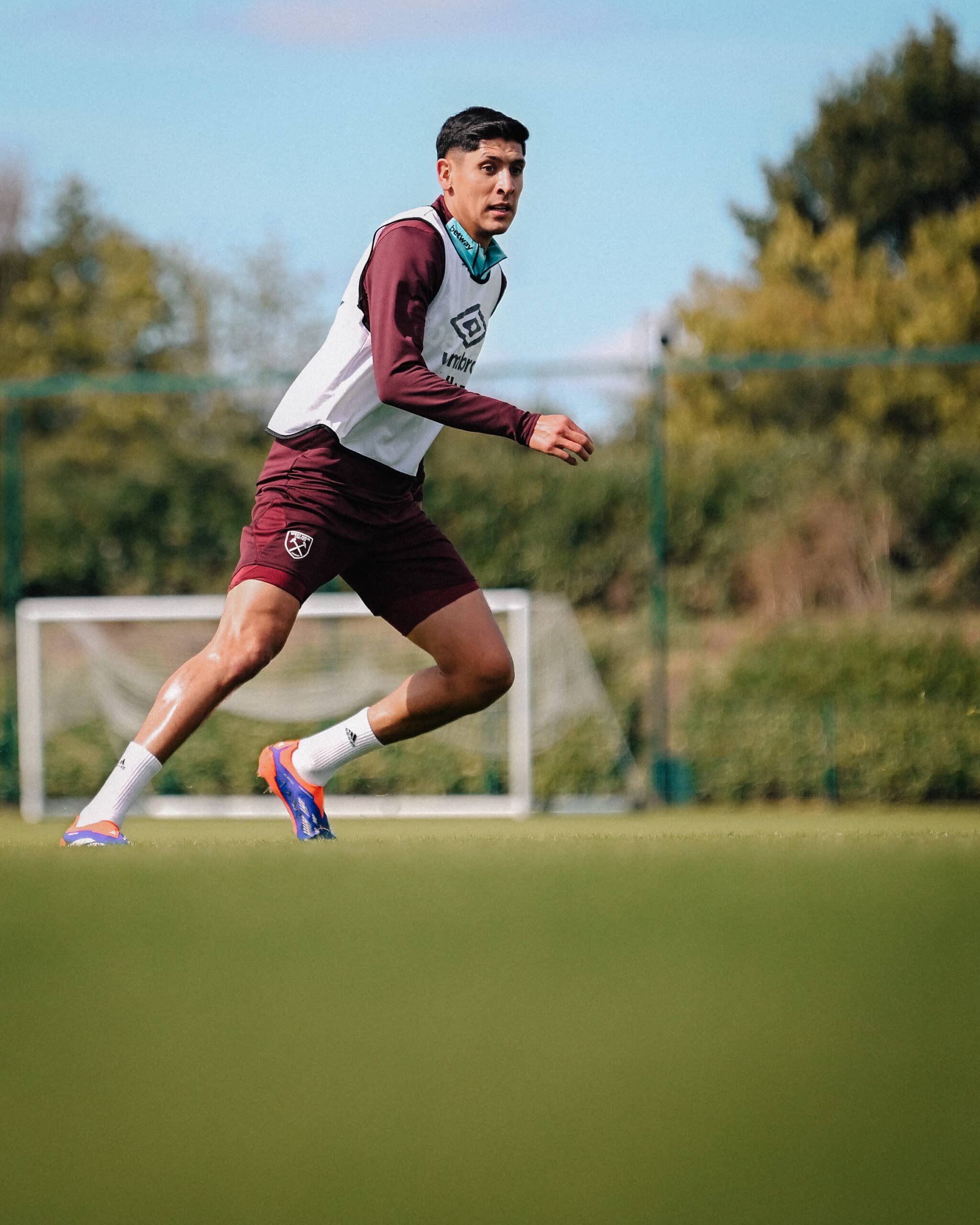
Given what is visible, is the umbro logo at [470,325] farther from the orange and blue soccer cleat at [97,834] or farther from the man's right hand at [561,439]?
the orange and blue soccer cleat at [97,834]

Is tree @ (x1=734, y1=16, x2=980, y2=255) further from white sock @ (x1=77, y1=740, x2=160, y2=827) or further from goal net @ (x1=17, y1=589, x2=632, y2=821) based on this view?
white sock @ (x1=77, y1=740, x2=160, y2=827)

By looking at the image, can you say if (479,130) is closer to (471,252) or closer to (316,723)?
(471,252)

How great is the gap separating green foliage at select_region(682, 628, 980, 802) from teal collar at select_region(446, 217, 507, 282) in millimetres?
7304

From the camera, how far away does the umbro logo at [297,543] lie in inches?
143

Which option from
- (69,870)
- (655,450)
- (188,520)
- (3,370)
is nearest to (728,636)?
(655,450)

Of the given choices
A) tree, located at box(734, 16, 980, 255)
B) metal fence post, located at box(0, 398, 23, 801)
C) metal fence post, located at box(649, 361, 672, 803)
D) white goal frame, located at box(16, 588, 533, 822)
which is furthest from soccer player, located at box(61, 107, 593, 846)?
tree, located at box(734, 16, 980, 255)

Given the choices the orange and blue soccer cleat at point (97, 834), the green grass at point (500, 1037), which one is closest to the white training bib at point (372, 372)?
the orange and blue soccer cleat at point (97, 834)

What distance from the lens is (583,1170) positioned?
1396 millimetres

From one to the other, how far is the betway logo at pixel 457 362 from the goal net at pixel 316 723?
644cm

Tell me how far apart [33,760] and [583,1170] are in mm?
9704

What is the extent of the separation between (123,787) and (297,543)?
73 centimetres

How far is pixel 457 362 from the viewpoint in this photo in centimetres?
388

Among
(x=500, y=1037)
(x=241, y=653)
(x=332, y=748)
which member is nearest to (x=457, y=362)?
(x=241, y=653)

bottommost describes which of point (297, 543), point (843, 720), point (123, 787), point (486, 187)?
point (843, 720)
